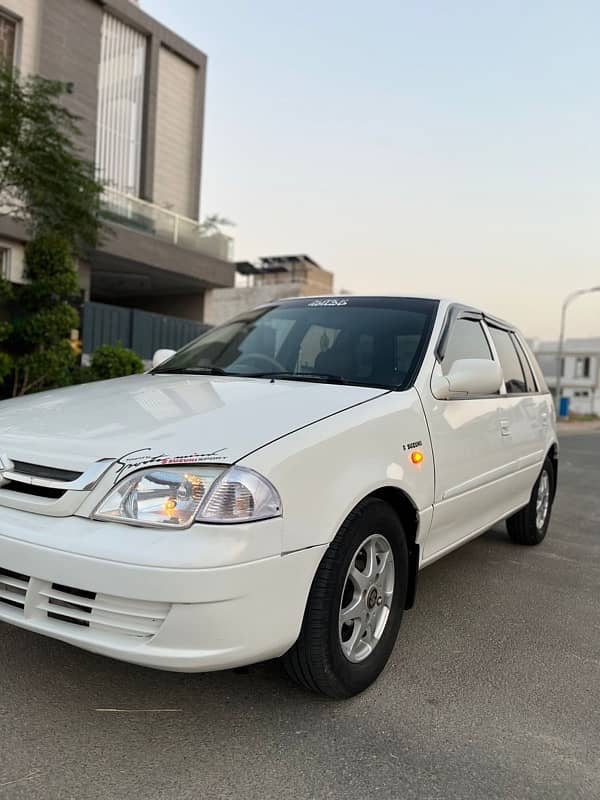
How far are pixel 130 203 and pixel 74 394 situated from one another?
46.0ft

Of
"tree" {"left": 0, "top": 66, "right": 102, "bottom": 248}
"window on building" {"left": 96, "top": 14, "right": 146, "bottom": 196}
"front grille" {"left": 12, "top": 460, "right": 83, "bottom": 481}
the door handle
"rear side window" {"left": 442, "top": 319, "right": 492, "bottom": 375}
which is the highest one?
"window on building" {"left": 96, "top": 14, "right": 146, "bottom": 196}

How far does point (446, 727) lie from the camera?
2.44 meters

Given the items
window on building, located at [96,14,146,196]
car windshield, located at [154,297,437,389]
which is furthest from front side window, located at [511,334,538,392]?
window on building, located at [96,14,146,196]

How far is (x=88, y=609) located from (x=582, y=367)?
6569 cm

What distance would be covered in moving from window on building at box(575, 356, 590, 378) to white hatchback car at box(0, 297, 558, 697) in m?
63.5

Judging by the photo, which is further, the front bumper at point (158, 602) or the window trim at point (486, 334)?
the window trim at point (486, 334)

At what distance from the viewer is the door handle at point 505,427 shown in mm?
3961

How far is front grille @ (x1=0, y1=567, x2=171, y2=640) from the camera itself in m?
2.08

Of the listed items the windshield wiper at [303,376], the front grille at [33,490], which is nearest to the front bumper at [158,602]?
the front grille at [33,490]

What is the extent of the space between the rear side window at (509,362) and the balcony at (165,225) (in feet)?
38.9

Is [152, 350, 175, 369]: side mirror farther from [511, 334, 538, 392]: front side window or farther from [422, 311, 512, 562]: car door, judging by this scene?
[511, 334, 538, 392]: front side window

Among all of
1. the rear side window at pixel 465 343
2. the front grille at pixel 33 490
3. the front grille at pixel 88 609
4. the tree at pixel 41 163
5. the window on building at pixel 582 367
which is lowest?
the front grille at pixel 88 609

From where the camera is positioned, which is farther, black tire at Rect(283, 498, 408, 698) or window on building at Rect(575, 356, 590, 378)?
window on building at Rect(575, 356, 590, 378)

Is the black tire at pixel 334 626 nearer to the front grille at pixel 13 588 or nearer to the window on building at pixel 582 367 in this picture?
the front grille at pixel 13 588
